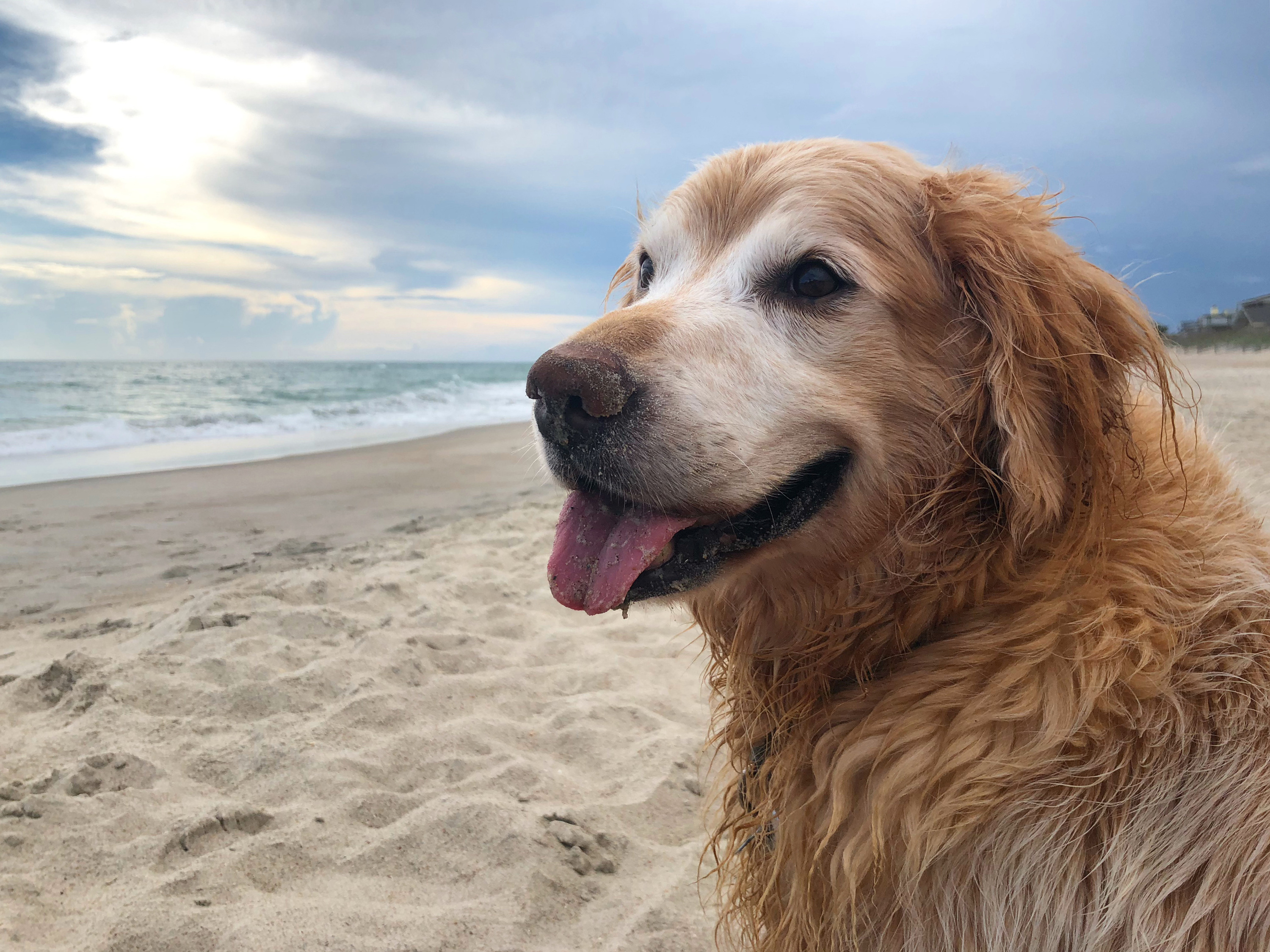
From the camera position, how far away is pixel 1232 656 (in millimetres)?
1507

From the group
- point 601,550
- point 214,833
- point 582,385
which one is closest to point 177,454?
point 214,833

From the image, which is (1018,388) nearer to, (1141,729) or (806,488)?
(806,488)

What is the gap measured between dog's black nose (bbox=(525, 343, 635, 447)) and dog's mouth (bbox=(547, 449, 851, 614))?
8.4 inches

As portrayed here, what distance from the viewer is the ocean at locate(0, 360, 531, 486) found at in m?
11.3

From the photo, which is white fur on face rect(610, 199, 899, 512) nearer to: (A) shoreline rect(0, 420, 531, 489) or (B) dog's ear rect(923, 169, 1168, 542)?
(B) dog's ear rect(923, 169, 1168, 542)

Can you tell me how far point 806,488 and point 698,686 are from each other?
8.10 ft

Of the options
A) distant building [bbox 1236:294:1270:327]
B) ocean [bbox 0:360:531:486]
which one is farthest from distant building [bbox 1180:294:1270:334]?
ocean [bbox 0:360:531:486]

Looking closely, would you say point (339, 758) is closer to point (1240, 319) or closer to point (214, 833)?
point (214, 833)

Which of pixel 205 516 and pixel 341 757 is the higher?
pixel 205 516

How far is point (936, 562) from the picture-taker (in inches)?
69.6

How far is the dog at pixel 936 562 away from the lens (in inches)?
58.3

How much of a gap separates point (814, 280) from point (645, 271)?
76 centimetres

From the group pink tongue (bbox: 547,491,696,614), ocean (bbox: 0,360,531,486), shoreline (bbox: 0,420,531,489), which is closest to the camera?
pink tongue (bbox: 547,491,696,614)

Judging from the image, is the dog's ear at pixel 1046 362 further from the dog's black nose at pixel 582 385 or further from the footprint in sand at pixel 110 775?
the footprint in sand at pixel 110 775
